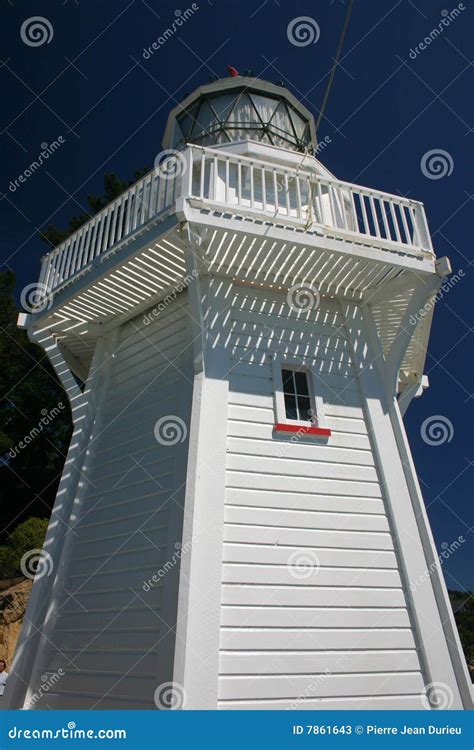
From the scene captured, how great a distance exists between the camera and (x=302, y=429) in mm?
5586

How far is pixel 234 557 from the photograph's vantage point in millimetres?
4695

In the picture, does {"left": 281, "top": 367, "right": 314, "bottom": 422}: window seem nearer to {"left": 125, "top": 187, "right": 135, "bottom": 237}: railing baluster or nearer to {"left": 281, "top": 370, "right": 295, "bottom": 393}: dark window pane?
{"left": 281, "top": 370, "right": 295, "bottom": 393}: dark window pane

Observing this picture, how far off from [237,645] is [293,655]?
1.91 feet

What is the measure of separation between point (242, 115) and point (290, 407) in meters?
6.40

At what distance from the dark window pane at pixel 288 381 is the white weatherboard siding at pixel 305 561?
26cm

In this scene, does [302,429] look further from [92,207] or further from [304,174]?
[92,207]

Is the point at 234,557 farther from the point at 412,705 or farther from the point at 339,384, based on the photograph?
the point at 339,384

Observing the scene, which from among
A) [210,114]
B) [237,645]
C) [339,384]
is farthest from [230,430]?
[210,114]

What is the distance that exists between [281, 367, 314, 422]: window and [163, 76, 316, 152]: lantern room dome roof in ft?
17.0

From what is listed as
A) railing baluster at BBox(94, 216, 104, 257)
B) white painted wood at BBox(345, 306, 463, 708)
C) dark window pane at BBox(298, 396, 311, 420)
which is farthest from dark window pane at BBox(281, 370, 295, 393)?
railing baluster at BBox(94, 216, 104, 257)

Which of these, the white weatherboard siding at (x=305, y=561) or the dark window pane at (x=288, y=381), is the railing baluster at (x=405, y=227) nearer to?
the white weatherboard siding at (x=305, y=561)

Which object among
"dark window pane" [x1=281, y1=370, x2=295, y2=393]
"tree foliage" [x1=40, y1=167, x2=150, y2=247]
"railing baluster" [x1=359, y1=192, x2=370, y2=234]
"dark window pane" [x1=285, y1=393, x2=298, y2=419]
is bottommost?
"dark window pane" [x1=285, y1=393, x2=298, y2=419]

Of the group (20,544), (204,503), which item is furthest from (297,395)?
(20,544)

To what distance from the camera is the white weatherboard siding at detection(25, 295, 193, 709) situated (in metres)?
4.64
